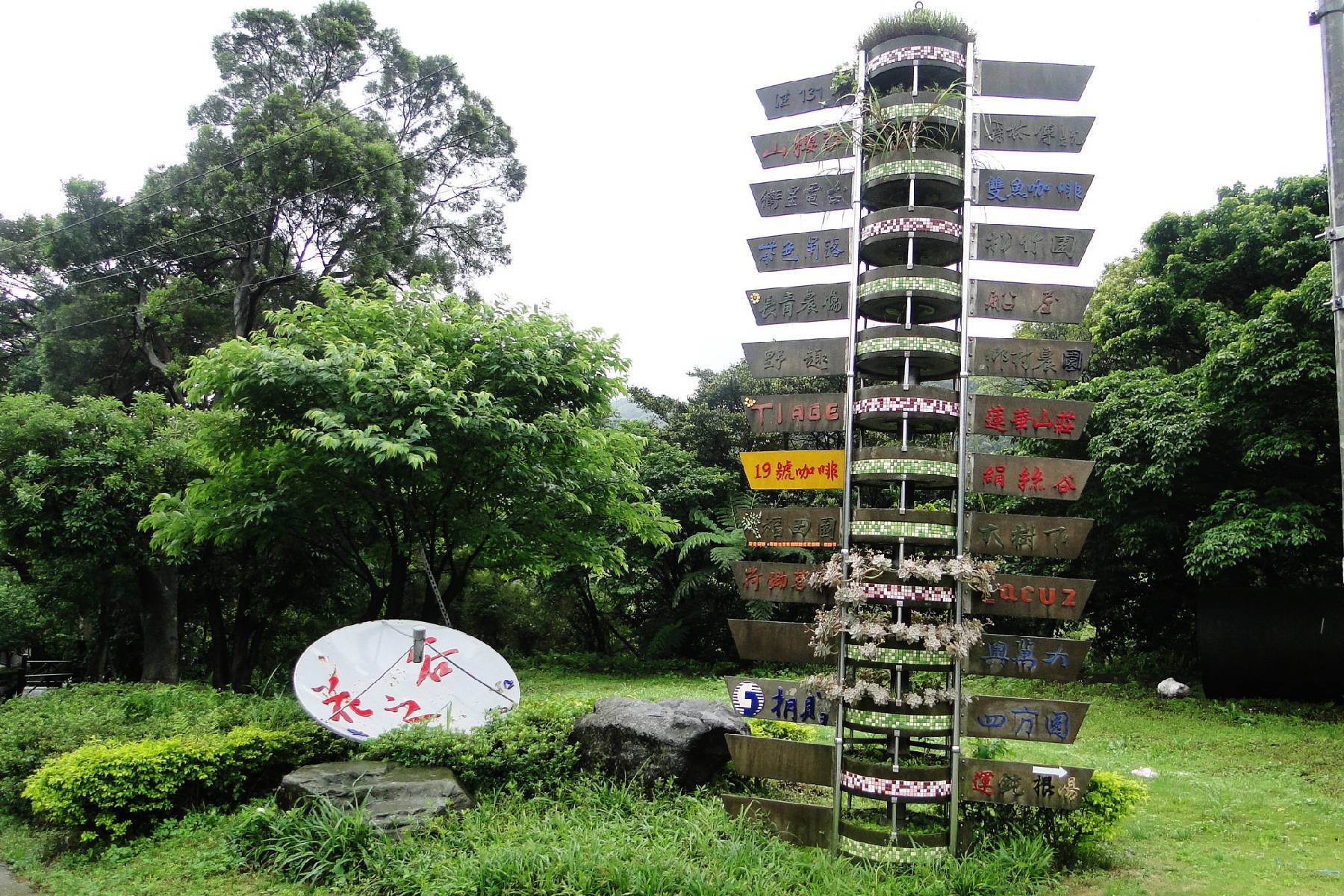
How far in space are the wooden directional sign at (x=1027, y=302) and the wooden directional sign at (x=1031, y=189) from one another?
585 millimetres

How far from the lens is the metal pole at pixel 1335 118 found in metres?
4.33

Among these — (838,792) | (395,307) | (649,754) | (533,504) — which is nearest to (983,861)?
(838,792)

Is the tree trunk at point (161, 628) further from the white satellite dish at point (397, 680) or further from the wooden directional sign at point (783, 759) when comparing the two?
the wooden directional sign at point (783, 759)

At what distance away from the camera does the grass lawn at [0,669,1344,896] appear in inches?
222

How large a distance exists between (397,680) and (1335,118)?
24.0ft

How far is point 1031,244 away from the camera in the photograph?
20.1ft

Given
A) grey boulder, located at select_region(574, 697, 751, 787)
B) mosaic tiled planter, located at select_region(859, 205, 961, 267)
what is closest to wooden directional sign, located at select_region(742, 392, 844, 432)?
mosaic tiled planter, located at select_region(859, 205, 961, 267)

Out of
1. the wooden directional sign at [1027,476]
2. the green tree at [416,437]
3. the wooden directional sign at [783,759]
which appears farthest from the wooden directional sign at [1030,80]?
the green tree at [416,437]

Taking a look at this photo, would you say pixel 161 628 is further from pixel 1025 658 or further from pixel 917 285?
pixel 1025 658

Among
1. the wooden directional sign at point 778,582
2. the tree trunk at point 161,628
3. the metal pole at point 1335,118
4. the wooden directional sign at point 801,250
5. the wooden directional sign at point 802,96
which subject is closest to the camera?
the metal pole at point 1335,118

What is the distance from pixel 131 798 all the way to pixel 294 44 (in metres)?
19.4

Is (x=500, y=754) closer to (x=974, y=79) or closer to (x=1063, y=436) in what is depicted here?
(x=1063, y=436)


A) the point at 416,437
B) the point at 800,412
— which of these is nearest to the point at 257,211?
the point at 416,437

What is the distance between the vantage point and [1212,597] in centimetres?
1252
